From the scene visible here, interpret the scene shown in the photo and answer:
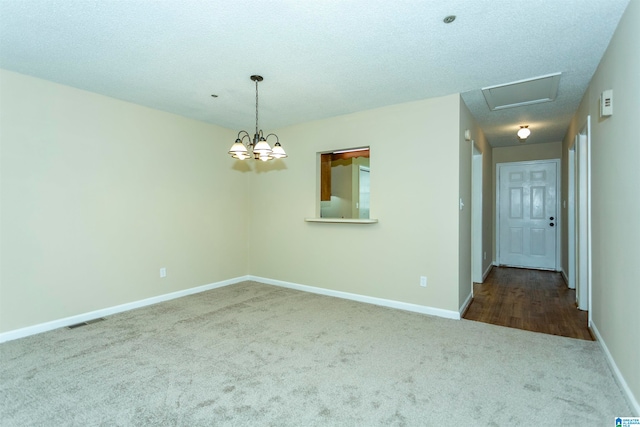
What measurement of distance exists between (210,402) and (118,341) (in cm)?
146

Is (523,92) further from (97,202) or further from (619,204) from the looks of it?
(97,202)

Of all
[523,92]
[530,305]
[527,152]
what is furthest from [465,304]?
[527,152]

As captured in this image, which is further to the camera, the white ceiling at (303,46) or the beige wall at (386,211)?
the beige wall at (386,211)

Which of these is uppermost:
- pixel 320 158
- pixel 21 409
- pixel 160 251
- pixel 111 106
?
pixel 111 106

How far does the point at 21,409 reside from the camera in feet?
6.42

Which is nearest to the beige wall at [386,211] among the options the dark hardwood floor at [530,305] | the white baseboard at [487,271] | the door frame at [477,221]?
the dark hardwood floor at [530,305]

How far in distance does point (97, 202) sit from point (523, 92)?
15.7ft

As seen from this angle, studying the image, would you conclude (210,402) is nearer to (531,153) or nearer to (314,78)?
(314,78)

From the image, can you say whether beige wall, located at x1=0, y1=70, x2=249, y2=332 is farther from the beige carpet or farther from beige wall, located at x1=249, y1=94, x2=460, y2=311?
beige wall, located at x1=249, y1=94, x2=460, y2=311

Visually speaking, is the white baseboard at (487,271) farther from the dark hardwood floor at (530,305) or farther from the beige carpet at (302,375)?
the beige carpet at (302,375)

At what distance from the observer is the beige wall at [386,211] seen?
3674 mm

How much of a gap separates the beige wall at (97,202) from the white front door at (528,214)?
552 centimetres

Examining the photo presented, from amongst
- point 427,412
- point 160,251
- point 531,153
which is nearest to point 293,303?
point 160,251

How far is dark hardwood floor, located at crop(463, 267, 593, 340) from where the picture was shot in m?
3.35
